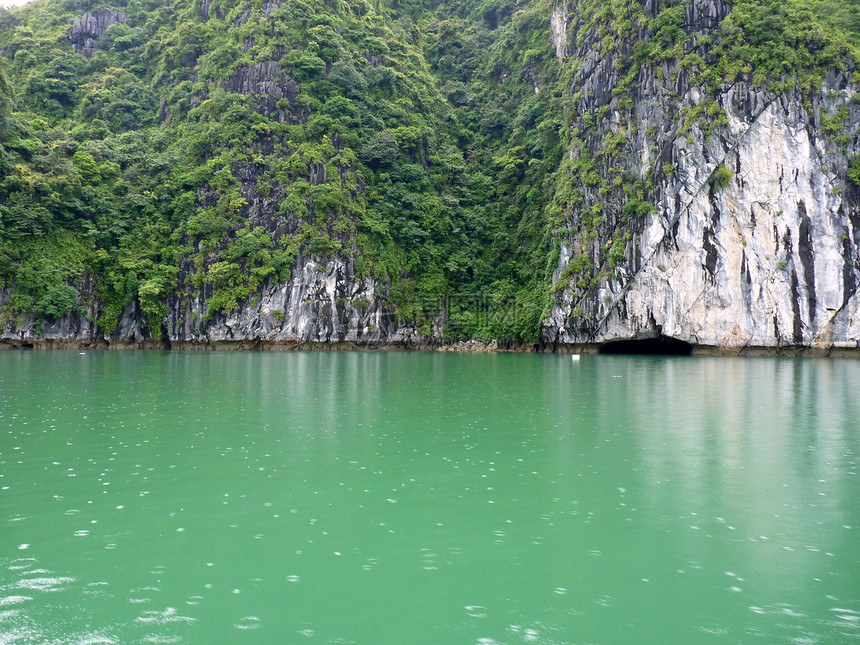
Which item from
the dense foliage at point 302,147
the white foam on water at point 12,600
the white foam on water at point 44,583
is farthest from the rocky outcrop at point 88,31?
the white foam on water at point 12,600

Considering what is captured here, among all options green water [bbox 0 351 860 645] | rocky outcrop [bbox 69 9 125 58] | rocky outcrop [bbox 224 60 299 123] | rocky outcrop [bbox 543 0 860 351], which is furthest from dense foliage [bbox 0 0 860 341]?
green water [bbox 0 351 860 645]

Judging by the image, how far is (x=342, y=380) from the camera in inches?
920

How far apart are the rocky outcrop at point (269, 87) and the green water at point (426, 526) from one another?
46.0m

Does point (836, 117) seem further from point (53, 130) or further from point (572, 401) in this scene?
point (53, 130)

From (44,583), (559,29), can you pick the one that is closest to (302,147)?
(559,29)

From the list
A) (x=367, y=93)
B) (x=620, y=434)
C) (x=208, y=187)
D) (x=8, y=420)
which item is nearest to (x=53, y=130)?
(x=208, y=187)

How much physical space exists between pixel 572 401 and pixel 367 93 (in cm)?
4995

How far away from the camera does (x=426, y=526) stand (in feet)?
23.4

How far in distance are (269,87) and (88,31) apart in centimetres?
2829

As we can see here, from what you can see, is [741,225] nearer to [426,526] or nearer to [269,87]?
[269,87]

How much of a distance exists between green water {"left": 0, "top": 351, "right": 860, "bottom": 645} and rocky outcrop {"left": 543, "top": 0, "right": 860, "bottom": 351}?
2981 centimetres

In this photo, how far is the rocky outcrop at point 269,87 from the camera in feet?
182

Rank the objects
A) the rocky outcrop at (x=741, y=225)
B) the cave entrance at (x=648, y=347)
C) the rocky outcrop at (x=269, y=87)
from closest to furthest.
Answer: the rocky outcrop at (x=741, y=225) → the cave entrance at (x=648, y=347) → the rocky outcrop at (x=269, y=87)

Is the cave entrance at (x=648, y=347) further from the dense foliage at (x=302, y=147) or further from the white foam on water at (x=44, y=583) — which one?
the white foam on water at (x=44, y=583)
